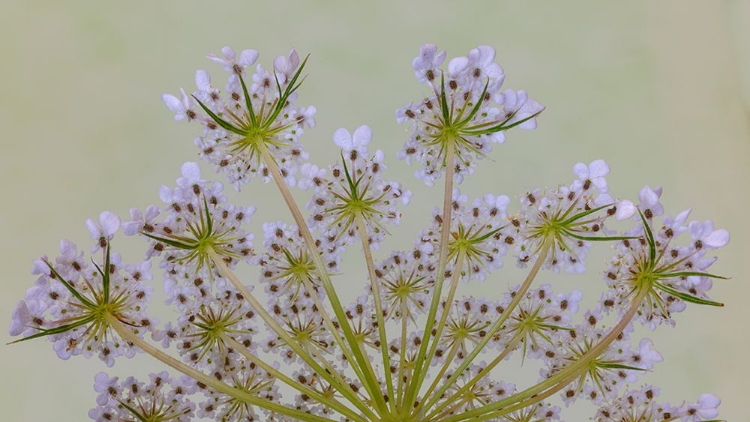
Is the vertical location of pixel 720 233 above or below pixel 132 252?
below

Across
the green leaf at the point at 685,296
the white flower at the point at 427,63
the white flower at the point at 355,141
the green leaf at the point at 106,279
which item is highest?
the white flower at the point at 427,63

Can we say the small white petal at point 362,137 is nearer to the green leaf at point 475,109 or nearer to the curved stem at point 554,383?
the green leaf at point 475,109

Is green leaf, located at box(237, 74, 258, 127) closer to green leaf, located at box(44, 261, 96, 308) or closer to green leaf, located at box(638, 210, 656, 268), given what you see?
green leaf, located at box(44, 261, 96, 308)

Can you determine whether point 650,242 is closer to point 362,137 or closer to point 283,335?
point 362,137

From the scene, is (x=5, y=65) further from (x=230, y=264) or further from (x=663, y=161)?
(x=663, y=161)

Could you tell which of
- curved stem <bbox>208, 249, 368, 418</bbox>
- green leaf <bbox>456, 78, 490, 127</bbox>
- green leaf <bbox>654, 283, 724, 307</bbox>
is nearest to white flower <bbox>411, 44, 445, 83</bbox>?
green leaf <bbox>456, 78, 490, 127</bbox>

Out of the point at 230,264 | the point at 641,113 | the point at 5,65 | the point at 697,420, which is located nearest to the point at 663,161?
the point at 641,113

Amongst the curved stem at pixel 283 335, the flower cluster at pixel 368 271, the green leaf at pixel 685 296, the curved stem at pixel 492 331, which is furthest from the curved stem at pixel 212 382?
the green leaf at pixel 685 296
